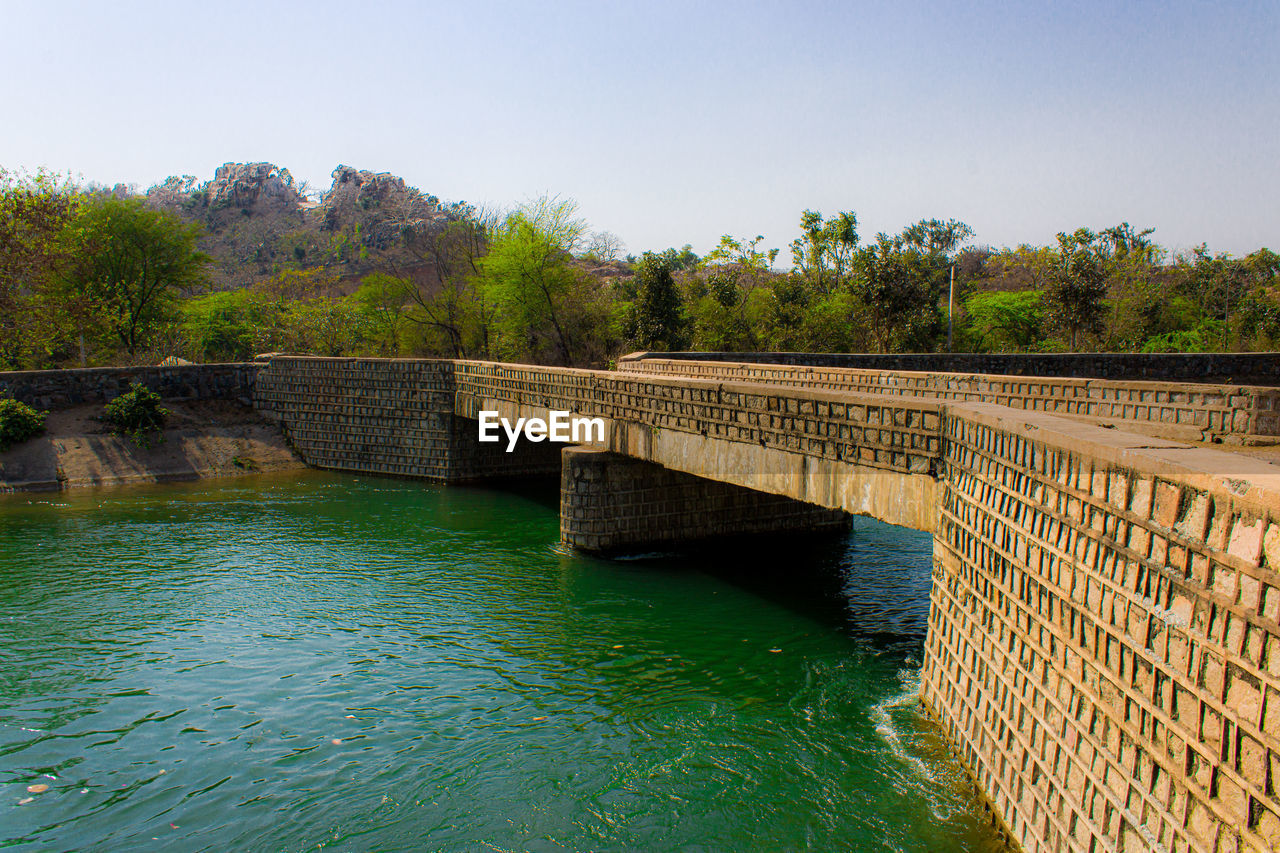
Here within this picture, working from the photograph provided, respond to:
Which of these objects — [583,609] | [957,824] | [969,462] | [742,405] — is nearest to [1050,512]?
[969,462]

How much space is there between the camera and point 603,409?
15.9 metres

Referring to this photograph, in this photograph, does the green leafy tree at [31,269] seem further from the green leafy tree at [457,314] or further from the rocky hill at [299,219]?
the rocky hill at [299,219]

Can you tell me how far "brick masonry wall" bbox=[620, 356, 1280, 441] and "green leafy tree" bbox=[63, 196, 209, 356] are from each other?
31.8m

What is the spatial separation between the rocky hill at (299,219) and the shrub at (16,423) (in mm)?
52098

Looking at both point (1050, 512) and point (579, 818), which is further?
point (579, 818)

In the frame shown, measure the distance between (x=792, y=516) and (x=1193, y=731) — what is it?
512 inches

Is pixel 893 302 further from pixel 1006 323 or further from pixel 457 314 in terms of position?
pixel 457 314

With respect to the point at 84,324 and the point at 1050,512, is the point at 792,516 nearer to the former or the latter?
the point at 1050,512

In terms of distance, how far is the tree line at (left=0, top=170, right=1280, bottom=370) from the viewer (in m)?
33.8

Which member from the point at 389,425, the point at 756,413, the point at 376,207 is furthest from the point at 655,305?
the point at 376,207

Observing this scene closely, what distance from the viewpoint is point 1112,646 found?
5.48 metres

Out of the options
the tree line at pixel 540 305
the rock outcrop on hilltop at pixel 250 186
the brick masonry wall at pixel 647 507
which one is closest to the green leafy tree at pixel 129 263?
the tree line at pixel 540 305

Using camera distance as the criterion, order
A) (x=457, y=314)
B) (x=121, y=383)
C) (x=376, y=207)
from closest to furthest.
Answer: (x=121, y=383) < (x=457, y=314) < (x=376, y=207)

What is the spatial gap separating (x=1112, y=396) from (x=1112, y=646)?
7.75 meters
